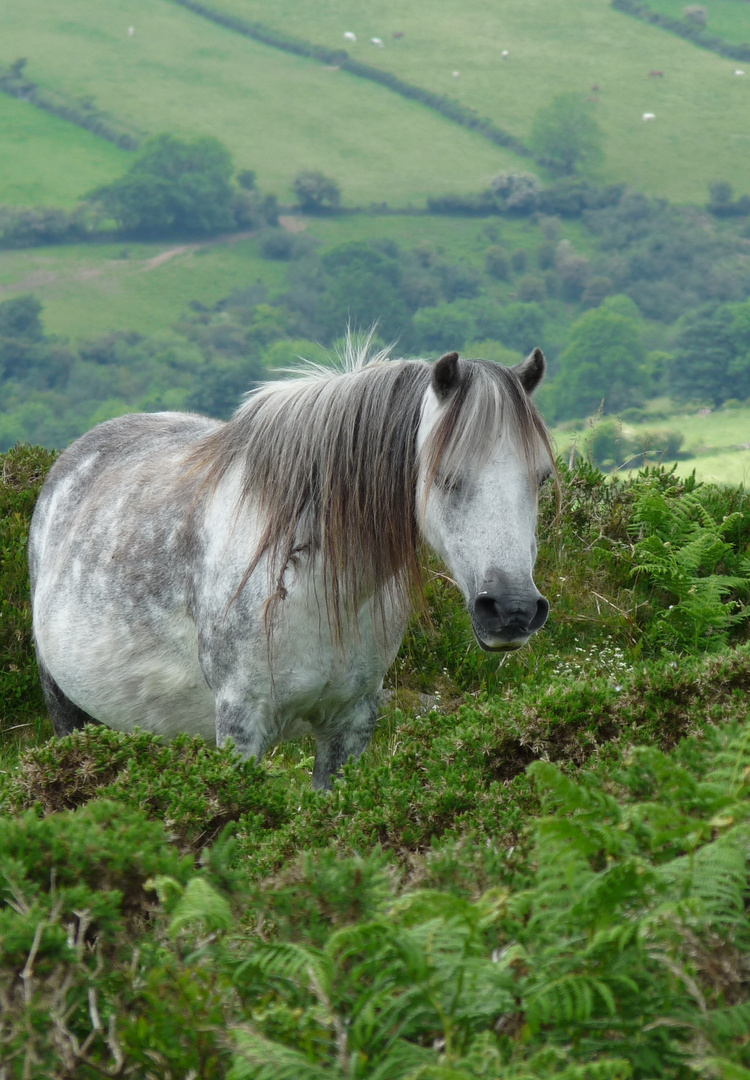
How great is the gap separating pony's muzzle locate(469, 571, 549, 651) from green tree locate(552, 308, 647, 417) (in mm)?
30489

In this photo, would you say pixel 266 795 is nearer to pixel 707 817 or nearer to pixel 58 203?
pixel 707 817

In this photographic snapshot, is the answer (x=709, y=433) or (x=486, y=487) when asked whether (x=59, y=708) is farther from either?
(x=709, y=433)

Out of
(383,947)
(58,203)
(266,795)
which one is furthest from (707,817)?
(58,203)

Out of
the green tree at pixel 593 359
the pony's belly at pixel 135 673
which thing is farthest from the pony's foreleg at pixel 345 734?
the green tree at pixel 593 359

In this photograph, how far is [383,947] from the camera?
1.46m

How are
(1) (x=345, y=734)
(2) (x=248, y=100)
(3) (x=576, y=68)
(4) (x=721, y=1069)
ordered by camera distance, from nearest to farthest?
(4) (x=721, y=1069) < (1) (x=345, y=734) < (2) (x=248, y=100) < (3) (x=576, y=68)

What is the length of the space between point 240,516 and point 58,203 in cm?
8544

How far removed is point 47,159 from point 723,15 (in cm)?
7672

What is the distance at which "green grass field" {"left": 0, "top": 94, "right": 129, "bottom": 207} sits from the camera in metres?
82.4

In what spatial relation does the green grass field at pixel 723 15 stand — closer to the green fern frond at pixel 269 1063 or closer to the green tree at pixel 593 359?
the green tree at pixel 593 359

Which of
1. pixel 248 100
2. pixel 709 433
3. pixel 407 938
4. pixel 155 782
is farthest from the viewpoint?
pixel 248 100

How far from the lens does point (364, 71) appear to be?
112 meters

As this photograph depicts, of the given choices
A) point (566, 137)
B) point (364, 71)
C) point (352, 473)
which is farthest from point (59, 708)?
point (364, 71)

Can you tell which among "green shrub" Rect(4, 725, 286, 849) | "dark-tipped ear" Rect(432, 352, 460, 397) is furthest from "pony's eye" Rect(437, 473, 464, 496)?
"green shrub" Rect(4, 725, 286, 849)
